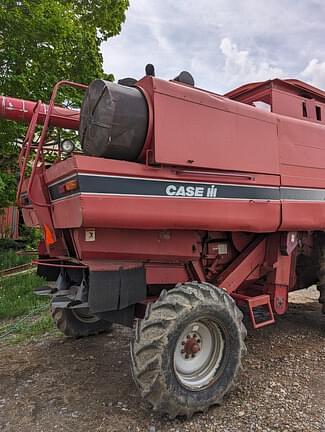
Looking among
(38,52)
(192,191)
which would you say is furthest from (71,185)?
(38,52)

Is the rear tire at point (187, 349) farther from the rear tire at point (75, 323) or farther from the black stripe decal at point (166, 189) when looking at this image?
the rear tire at point (75, 323)

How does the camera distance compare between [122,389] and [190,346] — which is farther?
[122,389]

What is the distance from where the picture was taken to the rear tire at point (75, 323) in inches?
206

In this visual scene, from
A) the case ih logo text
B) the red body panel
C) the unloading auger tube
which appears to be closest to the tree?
the red body panel

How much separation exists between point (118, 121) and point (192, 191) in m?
0.87

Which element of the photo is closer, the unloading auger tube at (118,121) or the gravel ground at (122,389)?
the gravel ground at (122,389)

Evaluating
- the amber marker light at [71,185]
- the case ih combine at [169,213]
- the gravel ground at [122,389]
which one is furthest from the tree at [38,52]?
the amber marker light at [71,185]

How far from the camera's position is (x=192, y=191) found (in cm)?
366

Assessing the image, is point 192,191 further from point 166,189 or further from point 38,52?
point 38,52

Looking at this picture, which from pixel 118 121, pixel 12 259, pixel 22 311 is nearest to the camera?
pixel 118 121

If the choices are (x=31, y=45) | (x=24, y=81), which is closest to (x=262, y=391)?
(x=24, y=81)

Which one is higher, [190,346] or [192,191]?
[192,191]

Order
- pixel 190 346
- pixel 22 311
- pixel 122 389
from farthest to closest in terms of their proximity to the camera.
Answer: pixel 22 311, pixel 122 389, pixel 190 346

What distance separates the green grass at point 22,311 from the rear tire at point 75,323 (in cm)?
66
